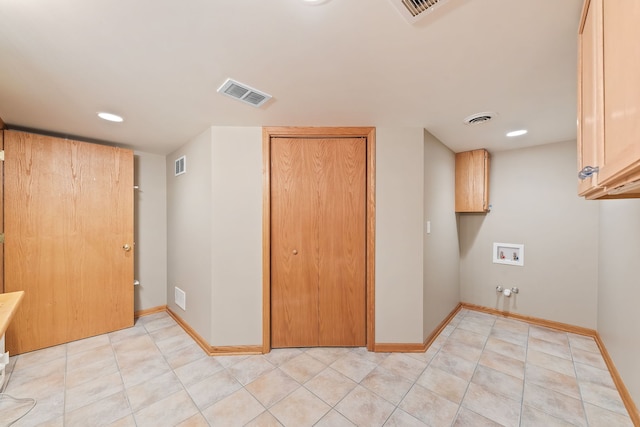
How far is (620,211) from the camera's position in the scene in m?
2.04

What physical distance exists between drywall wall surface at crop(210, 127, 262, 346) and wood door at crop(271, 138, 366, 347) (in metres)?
0.16

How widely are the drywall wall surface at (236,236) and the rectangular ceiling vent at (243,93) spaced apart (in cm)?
55

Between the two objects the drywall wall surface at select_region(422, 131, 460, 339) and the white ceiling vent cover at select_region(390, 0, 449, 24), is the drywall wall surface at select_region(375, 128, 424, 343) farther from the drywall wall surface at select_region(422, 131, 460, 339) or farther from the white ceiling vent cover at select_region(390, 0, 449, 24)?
the white ceiling vent cover at select_region(390, 0, 449, 24)

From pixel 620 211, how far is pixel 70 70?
4089mm

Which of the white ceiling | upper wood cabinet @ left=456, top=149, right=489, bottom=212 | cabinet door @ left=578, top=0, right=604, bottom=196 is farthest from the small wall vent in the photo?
upper wood cabinet @ left=456, top=149, right=489, bottom=212

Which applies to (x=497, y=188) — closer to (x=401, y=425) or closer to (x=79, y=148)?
(x=401, y=425)

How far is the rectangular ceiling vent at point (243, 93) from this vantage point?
1551mm

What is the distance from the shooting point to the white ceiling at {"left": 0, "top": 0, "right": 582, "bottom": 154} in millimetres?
1017

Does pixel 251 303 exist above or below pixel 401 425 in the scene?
above

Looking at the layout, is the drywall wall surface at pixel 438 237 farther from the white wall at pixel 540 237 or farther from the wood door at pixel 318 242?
the wood door at pixel 318 242

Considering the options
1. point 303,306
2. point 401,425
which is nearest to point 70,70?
point 303,306

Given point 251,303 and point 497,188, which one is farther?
point 497,188

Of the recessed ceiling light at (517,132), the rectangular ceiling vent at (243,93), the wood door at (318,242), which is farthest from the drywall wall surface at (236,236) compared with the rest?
the recessed ceiling light at (517,132)

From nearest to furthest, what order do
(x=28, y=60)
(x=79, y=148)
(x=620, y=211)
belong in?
(x=28, y=60) < (x=620, y=211) < (x=79, y=148)
